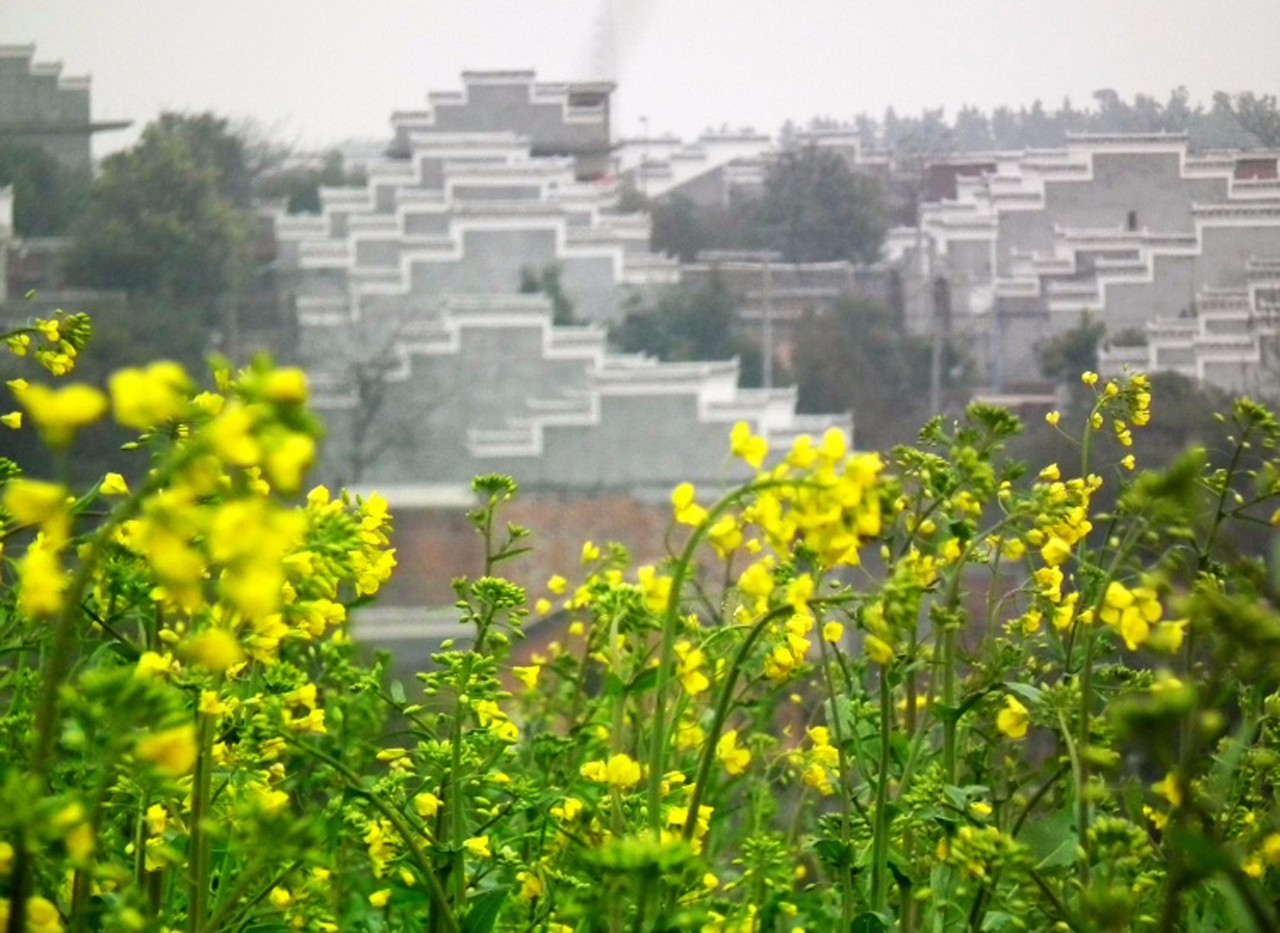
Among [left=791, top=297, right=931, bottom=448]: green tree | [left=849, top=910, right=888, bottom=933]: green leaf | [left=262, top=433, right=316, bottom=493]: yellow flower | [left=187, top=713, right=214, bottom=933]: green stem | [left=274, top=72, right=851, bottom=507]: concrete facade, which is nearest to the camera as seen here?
[left=262, top=433, right=316, bottom=493]: yellow flower

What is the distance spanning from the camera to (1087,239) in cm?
411

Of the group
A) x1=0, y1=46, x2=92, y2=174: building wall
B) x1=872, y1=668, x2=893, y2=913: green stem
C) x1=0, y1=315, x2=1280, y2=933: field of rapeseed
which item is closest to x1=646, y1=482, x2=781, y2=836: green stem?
x1=0, y1=315, x2=1280, y2=933: field of rapeseed

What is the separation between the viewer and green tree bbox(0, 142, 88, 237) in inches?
163

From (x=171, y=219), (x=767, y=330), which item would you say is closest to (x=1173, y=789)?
(x=767, y=330)

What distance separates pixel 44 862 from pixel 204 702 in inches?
3.8

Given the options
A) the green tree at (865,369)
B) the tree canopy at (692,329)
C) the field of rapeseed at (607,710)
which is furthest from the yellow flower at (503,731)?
the tree canopy at (692,329)

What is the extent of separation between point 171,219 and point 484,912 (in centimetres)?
375

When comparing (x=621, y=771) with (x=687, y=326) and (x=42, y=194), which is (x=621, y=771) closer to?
(x=687, y=326)

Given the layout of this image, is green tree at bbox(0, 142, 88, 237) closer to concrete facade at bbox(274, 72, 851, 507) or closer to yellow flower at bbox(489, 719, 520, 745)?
concrete facade at bbox(274, 72, 851, 507)

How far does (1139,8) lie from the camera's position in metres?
4.02

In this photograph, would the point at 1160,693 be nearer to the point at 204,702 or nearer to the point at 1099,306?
the point at 204,702

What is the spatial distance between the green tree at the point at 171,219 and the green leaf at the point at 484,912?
3659 millimetres

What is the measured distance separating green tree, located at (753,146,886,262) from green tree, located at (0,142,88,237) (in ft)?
5.82

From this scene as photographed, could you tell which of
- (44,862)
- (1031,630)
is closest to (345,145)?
(1031,630)
